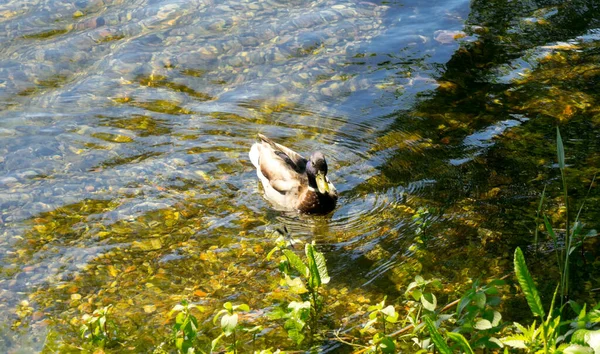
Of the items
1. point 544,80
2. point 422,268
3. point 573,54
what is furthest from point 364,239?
point 573,54

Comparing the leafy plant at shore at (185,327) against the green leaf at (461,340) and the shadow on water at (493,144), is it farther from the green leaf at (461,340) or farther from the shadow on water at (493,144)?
the shadow on water at (493,144)

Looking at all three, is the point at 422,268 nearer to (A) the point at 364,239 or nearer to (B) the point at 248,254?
(A) the point at 364,239

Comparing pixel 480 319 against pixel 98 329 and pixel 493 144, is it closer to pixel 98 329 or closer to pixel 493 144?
pixel 98 329

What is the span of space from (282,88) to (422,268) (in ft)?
13.8

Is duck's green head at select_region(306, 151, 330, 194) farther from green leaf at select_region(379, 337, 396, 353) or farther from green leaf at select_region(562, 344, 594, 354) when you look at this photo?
green leaf at select_region(562, 344, 594, 354)

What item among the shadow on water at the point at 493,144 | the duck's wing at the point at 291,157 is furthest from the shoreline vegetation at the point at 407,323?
the duck's wing at the point at 291,157

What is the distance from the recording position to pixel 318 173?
7.28 metres

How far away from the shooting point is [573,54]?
386 inches

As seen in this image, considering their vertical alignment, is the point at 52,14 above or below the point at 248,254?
above

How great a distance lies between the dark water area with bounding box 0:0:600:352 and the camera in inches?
232

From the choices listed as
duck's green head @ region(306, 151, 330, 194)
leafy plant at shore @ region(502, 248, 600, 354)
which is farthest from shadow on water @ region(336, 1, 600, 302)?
leafy plant at shore @ region(502, 248, 600, 354)

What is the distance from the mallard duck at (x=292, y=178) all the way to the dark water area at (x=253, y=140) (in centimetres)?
17

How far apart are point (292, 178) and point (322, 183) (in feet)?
2.87

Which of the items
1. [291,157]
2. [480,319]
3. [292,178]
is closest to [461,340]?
[480,319]
